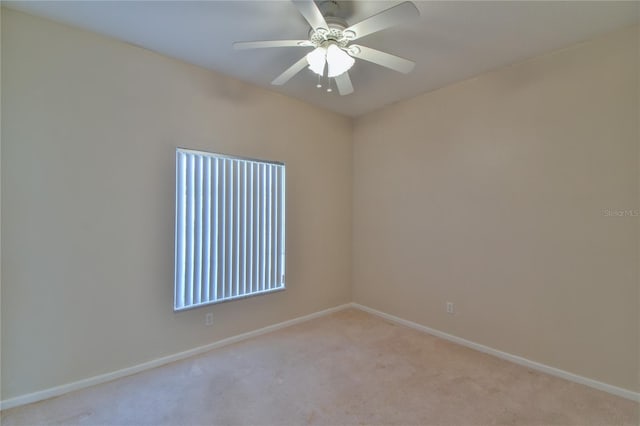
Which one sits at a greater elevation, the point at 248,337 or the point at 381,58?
the point at 381,58

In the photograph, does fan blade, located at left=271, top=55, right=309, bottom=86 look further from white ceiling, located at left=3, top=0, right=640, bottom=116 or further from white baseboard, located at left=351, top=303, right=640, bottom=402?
white baseboard, located at left=351, top=303, right=640, bottom=402

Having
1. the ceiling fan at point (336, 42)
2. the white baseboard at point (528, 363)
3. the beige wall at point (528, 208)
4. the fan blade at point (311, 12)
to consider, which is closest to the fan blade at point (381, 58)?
the ceiling fan at point (336, 42)

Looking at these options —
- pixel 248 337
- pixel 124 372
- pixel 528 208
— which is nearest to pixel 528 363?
pixel 528 208

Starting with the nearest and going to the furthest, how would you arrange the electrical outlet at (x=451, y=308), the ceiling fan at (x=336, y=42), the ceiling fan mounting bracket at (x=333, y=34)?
the ceiling fan at (x=336, y=42) → the ceiling fan mounting bracket at (x=333, y=34) → the electrical outlet at (x=451, y=308)

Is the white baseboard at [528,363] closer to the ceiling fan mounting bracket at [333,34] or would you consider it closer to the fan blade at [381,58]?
the fan blade at [381,58]

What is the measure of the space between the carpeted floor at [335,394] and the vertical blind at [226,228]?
0.65m

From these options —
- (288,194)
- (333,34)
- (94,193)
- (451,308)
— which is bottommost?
(451,308)

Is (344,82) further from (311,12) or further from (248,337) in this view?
(248,337)

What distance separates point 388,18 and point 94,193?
244 centimetres

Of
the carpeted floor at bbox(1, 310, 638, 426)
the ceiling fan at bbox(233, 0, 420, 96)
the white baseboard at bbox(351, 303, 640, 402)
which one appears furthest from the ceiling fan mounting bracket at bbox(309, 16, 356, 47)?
the white baseboard at bbox(351, 303, 640, 402)

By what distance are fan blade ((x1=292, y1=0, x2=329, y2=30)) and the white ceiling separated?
0.39 metres

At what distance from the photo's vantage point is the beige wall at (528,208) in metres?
2.22

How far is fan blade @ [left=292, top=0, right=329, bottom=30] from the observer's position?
1.54 meters

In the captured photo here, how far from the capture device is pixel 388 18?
5.21ft
